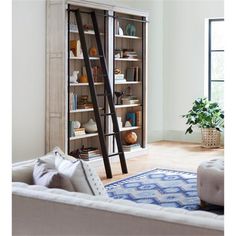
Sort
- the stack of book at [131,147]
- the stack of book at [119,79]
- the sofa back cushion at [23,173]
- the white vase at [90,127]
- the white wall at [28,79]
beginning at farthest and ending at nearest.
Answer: the stack of book at [131,147] < the stack of book at [119,79] < the white vase at [90,127] < the white wall at [28,79] < the sofa back cushion at [23,173]

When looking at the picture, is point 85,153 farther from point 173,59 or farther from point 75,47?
point 173,59

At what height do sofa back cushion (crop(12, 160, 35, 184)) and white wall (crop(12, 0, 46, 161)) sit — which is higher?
white wall (crop(12, 0, 46, 161))

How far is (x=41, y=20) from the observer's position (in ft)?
20.6

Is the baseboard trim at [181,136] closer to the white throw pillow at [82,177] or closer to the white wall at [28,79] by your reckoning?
the white wall at [28,79]

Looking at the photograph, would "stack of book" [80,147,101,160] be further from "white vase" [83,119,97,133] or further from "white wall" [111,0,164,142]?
"white wall" [111,0,164,142]

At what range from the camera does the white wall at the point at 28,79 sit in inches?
236

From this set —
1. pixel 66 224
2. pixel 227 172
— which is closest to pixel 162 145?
pixel 66 224

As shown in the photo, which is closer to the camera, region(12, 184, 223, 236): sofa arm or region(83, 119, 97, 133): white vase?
region(12, 184, 223, 236): sofa arm

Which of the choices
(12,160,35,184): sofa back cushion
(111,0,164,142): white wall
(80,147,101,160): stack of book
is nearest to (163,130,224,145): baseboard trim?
(111,0,164,142): white wall

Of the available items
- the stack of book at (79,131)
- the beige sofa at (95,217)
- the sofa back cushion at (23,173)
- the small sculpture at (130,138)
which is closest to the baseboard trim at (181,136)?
the small sculpture at (130,138)

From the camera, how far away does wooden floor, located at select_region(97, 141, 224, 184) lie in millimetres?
6457

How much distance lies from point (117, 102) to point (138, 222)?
5.76m

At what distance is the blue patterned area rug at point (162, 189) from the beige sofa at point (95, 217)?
263 cm

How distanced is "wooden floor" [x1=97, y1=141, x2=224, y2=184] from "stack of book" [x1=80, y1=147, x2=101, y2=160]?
0.22m
